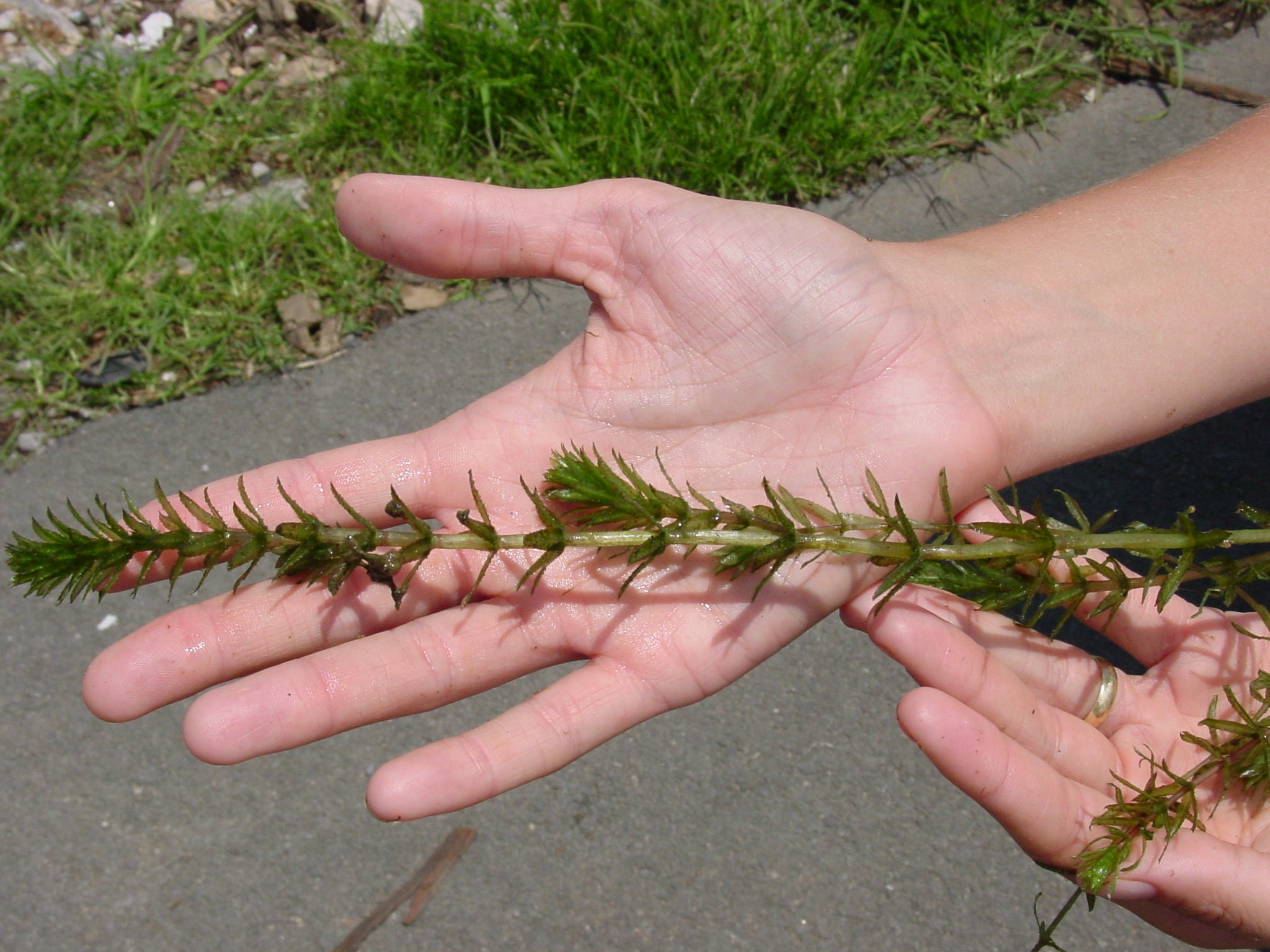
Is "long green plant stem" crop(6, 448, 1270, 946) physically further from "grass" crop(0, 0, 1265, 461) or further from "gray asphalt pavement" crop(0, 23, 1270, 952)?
"grass" crop(0, 0, 1265, 461)

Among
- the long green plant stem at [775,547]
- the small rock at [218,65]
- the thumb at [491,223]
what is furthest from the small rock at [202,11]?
the long green plant stem at [775,547]

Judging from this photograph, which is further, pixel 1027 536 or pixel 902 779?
pixel 902 779

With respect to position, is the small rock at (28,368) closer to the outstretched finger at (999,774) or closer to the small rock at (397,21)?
the small rock at (397,21)

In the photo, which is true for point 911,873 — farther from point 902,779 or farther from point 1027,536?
point 1027,536

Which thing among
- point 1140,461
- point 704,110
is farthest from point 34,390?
point 1140,461

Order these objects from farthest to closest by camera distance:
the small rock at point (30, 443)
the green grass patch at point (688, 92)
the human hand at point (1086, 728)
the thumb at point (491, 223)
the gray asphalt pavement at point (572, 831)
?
the green grass patch at point (688, 92)
the small rock at point (30, 443)
the gray asphalt pavement at point (572, 831)
the thumb at point (491, 223)
the human hand at point (1086, 728)

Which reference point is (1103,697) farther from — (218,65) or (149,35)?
(149,35)

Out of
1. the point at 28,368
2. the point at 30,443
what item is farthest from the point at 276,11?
the point at 30,443
